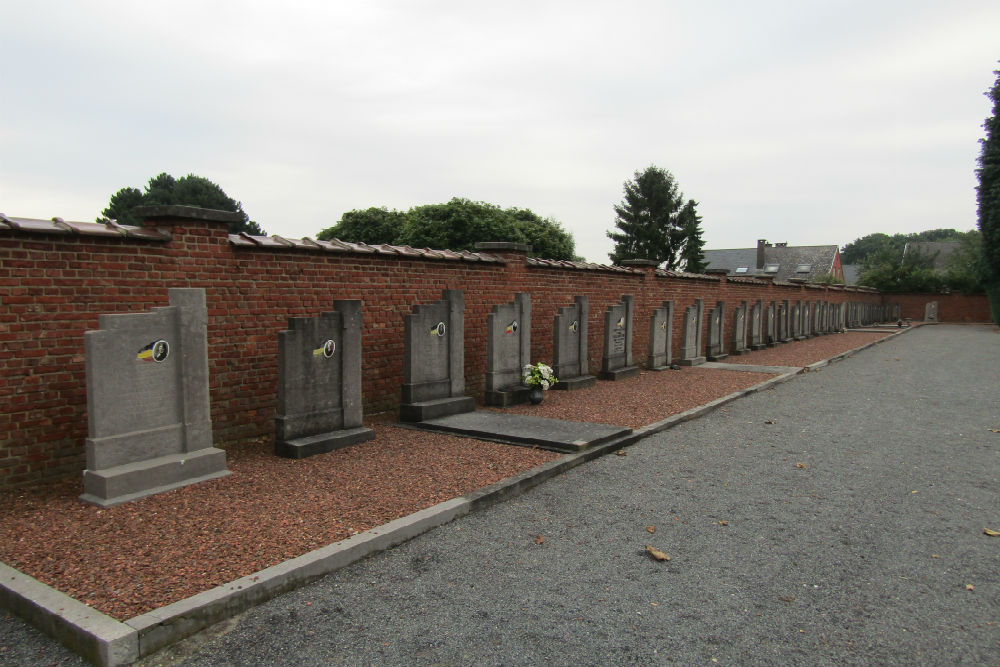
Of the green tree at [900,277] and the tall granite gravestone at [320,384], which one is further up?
the green tree at [900,277]

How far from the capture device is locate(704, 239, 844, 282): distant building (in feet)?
202

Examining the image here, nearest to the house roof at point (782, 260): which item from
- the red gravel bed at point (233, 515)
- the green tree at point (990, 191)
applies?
the green tree at point (990, 191)

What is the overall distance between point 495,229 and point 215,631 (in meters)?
27.4

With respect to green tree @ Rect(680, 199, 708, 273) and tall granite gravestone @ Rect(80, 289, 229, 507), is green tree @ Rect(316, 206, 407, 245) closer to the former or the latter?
green tree @ Rect(680, 199, 708, 273)

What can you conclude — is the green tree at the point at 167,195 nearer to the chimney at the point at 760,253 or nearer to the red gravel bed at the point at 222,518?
the red gravel bed at the point at 222,518

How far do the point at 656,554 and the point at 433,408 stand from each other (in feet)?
13.8

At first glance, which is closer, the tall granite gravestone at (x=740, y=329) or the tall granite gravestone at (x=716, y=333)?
the tall granite gravestone at (x=716, y=333)

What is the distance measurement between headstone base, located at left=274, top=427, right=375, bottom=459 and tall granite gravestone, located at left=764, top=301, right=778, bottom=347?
55.6 ft

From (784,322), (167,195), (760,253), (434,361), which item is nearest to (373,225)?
(167,195)

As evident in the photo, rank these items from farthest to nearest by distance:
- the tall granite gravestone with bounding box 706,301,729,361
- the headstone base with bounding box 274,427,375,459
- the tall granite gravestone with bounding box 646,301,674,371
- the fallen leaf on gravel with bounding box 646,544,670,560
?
the tall granite gravestone with bounding box 706,301,729,361 → the tall granite gravestone with bounding box 646,301,674,371 → the headstone base with bounding box 274,427,375,459 → the fallen leaf on gravel with bounding box 646,544,670,560

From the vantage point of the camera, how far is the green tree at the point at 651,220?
5381 centimetres

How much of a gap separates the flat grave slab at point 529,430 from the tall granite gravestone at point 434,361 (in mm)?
200

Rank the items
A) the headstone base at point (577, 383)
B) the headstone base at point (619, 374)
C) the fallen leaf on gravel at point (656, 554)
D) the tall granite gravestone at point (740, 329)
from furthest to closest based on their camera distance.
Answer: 1. the tall granite gravestone at point (740, 329)
2. the headstone base at point (619, 374)
3. the headstone base at point (577, 383)
4. the fallen leaf on gravel at point (656, 554)

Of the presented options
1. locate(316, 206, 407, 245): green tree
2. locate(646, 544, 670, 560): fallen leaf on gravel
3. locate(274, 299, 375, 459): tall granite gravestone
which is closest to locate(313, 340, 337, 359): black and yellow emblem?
locate(274, 299, 375, 459): tall granite gravestone
